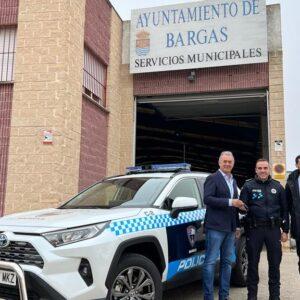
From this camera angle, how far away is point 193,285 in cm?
661

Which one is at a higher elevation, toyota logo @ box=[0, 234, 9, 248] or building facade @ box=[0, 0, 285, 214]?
building facade @ box=[0, 0, 285, 214]

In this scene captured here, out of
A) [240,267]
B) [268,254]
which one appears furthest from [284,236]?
[240,267]

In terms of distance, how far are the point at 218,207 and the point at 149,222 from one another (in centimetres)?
98

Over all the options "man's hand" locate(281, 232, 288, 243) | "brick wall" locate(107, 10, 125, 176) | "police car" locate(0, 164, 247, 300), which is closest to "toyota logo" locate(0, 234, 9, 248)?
"police car" locate(0, 164, 247, 300)

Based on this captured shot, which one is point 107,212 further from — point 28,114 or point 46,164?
point 28,114

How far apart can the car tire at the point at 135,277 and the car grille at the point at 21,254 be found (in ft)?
2.41

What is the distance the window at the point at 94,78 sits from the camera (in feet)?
38.2

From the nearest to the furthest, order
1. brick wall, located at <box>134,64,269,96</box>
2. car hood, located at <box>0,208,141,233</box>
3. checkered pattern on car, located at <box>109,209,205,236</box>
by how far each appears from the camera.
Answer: car hood, located at <box>0,208,141,233</box> → checkered pattern on car, located at <box>109,209,205,236</box> → brick wall, located at <box>134,64,269,96</box>

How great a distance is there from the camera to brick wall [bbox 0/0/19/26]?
34.3 feet

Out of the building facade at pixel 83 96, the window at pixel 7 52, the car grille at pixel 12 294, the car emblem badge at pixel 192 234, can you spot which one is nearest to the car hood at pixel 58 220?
the car grille at pixel 12 294

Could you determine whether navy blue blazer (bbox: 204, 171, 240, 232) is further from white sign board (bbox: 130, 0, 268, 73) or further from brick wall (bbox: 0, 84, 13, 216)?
white sign board (bbox: 130, 0, 268, 73)

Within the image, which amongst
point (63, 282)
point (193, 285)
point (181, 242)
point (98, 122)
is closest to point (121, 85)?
point (98, 122)

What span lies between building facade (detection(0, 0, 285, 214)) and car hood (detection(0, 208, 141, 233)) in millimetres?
4982

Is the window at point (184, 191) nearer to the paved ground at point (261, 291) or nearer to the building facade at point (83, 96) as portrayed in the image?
the paved ground at point (261, 291)
